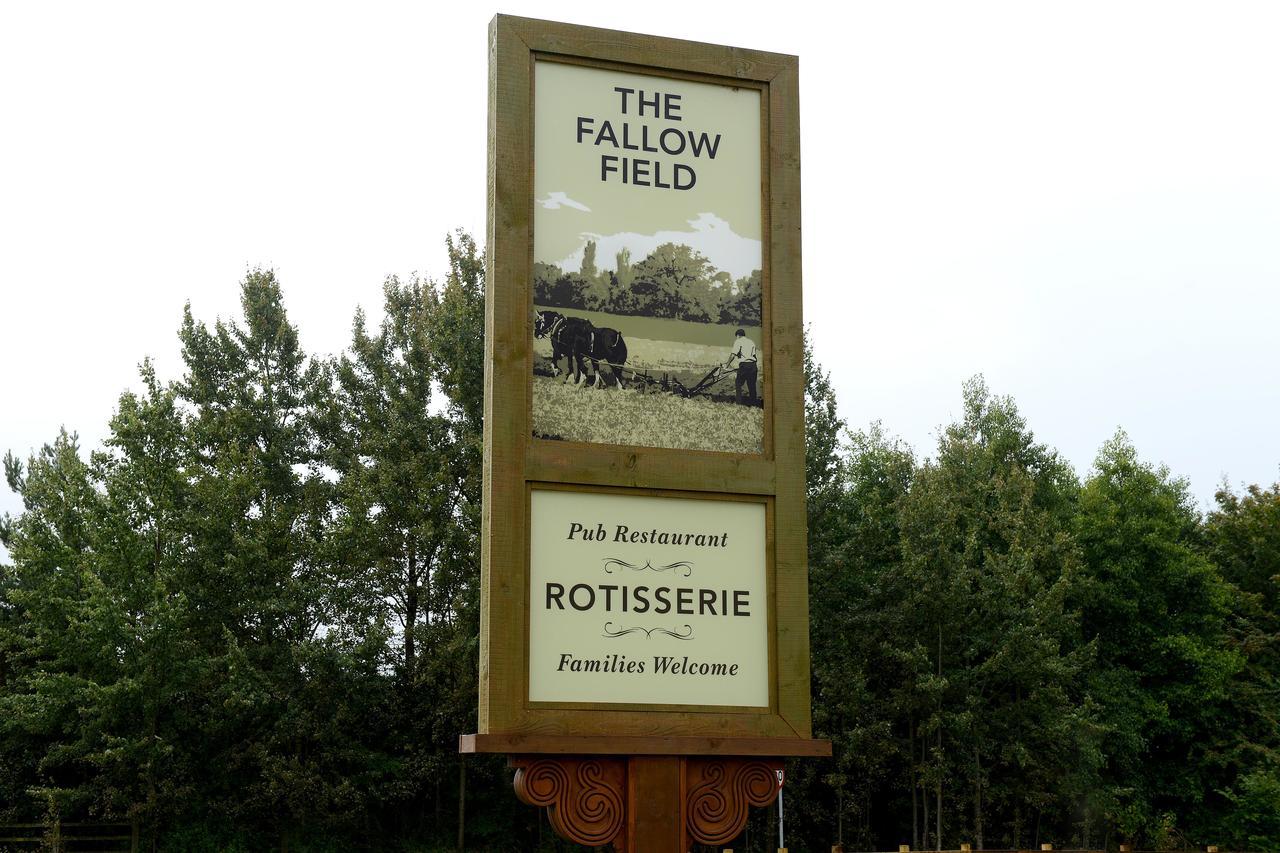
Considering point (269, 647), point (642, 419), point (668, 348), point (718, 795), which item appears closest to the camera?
point (718, 795)

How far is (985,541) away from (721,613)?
127 ft

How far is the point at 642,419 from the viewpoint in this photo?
7.52 meters

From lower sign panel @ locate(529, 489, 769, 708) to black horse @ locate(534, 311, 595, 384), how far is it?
0.70m

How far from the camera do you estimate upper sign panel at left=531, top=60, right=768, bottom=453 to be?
748cm

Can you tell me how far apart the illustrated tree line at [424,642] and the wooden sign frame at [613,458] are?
2748cm

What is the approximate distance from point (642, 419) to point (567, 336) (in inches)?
24.8

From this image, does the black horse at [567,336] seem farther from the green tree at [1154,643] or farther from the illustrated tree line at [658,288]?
the green tree at [1154,643]

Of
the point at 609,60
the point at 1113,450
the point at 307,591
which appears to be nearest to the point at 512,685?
the point at 609,60

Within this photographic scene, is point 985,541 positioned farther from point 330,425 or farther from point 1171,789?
point 330,425

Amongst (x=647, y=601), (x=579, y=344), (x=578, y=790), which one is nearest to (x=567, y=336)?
(x=579, y=344)

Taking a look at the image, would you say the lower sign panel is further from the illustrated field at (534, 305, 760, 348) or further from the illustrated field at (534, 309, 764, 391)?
the illustrated field at (534, 305, 760, 348)

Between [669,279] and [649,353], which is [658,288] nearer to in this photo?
[669,279]

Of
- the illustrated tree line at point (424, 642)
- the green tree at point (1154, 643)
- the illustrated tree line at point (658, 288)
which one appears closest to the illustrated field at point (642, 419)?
the illustrated tree line at point (658, 288)

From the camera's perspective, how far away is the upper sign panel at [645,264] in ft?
24.6
